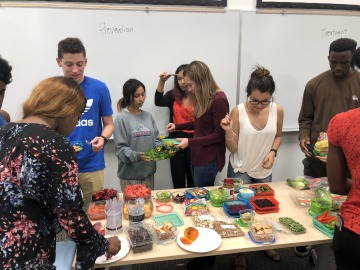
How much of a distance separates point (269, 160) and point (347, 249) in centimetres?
97

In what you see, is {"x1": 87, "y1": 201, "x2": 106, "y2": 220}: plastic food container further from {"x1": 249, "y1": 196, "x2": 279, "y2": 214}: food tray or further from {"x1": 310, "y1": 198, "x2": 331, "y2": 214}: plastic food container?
{"x1": 310, "y1": 198, "x2": 331, "y2": 214}: plastic food container

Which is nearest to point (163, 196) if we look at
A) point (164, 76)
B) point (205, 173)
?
point (205, 173)

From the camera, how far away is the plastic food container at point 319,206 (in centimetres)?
180

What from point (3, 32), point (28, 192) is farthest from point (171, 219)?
point (3, 32)

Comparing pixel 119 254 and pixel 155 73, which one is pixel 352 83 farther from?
pixel 119 254

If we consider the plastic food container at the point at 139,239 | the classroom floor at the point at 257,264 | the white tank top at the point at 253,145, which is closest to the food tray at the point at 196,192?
the white tank top at the point at 253,145

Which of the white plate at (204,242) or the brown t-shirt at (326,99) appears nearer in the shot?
the white plate at (204,242)

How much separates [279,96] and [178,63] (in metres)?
1.27

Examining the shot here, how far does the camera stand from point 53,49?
278 cm

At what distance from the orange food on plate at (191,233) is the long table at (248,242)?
8cm

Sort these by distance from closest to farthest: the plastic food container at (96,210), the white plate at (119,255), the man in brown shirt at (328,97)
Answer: the white plate at (119,255) → the plastic food container at (96,210) → the man in brown shirt at (328,97)

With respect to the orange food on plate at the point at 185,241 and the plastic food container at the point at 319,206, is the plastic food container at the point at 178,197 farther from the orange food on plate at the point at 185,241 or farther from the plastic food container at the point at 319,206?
the plastic food container at the point at 319,206

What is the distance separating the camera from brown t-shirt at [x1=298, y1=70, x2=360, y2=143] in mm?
2352

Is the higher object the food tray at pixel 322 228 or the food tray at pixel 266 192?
the food tray at pixel 266 192
